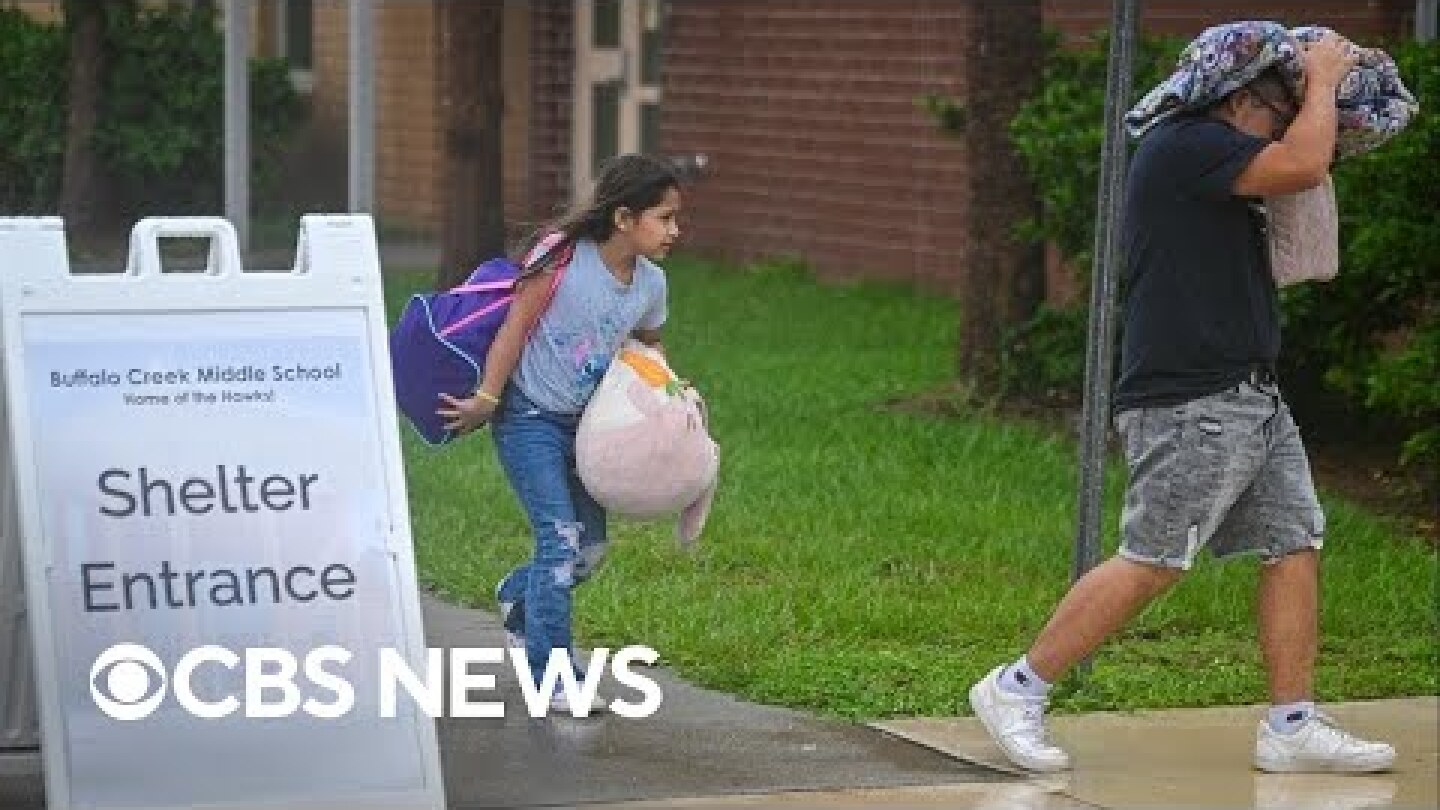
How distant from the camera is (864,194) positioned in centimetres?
2141

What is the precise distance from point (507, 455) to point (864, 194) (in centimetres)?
1345

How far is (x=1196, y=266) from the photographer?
7.55m

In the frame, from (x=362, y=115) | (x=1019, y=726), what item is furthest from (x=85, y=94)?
(x=1019, y=726)

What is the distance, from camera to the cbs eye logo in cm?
653

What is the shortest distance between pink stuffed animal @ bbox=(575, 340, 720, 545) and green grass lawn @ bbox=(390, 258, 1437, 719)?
0.85 meters

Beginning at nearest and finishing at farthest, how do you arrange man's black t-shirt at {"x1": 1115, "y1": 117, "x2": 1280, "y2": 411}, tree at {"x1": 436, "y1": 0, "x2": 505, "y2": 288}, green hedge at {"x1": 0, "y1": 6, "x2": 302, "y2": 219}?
man's black t-shirt at {"x1": 1115, "y1": 117, "x2": 1280, "y2": 411}
tree at {"x1": 436, "y1": 0, "x2": 505, "y2": 288}
green hedge at {"x1": 0, "y1": 6, "x2": 302, "y2": 219}

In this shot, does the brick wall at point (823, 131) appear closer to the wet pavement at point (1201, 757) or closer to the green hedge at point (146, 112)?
the green hedge at point (146, 112)

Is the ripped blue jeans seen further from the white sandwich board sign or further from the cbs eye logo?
the cbs eye logo

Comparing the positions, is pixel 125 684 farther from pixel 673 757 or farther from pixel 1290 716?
pixel 1290 716

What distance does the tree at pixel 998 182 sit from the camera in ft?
47.7

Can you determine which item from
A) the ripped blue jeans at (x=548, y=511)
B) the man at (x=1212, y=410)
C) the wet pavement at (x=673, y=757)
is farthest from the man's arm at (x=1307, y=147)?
the ripped blue jeans at (x=548, y=511)

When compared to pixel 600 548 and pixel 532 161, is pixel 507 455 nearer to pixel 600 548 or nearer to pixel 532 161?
pixel 600 548

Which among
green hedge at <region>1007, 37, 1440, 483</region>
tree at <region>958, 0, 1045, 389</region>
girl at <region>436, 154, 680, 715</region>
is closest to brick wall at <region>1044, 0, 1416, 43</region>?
tree at <region>958, 0, 1045, 389</region>

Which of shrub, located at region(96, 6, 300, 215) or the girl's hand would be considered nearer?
the girl's hand
